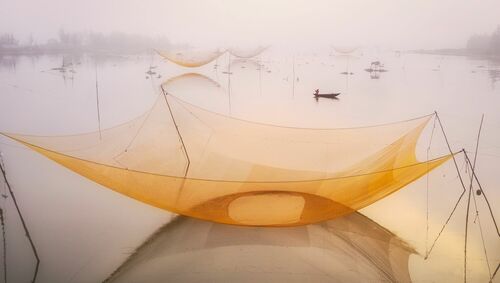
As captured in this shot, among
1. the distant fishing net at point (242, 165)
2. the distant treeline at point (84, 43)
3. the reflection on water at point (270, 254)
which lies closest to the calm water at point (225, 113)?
the reflection on water at point (270, 254)

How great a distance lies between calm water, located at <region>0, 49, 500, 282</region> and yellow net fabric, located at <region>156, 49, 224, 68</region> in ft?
1.34

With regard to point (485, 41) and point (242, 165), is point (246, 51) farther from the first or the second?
point (242, 165)

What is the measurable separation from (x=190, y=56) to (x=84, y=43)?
2.83 meters

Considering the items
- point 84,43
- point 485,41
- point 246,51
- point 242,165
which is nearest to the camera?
point 242,165

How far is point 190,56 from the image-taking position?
316 inches

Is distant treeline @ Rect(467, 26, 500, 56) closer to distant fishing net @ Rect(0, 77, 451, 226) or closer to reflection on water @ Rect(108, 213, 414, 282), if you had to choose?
distant fishing net @ Rect(0, 77, 451, 226)

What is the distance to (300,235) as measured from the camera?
280 centimetres

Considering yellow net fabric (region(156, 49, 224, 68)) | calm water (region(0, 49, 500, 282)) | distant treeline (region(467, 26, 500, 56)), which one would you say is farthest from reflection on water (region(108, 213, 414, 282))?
distant treeline (region(467, 26, 500, 56))

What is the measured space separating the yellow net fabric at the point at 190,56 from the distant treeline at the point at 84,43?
26 centimetres

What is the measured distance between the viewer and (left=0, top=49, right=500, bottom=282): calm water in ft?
9.08

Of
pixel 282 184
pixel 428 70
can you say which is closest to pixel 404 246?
pixel 282 184

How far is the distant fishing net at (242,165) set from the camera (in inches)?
104

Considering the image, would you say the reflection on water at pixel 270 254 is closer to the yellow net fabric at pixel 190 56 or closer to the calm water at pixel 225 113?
the calm water at pixel 225 113

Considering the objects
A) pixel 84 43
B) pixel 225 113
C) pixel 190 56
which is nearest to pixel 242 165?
pixel 225 113
